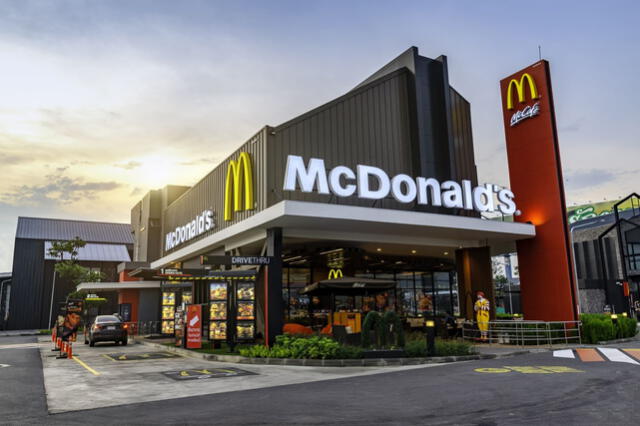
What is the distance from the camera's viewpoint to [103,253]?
205 feet

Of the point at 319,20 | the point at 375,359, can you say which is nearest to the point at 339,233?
the point at 375,359

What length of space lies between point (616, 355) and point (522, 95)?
1235 centimetres

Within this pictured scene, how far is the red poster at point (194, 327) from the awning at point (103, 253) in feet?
154

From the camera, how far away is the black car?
25.6 metres

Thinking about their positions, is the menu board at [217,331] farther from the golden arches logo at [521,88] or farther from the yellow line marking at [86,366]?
the golden arches logo at [521,88]

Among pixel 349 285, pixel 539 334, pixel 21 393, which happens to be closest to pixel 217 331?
pixel 349 285

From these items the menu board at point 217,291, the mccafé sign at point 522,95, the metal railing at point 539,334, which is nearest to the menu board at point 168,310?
the menu board at point 217,291

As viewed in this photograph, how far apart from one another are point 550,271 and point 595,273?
4451 cm

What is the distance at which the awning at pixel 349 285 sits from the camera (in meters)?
20.2

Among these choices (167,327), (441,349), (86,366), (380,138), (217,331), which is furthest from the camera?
(167,327)

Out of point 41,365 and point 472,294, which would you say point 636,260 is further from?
point 41,365

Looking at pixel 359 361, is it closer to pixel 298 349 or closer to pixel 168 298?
pixel 298 349

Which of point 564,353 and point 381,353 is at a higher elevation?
point 381,353

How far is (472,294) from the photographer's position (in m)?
23.9
